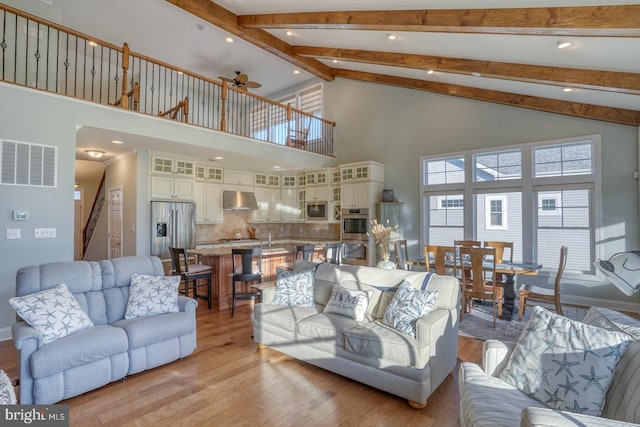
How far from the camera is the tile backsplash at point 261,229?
306 inches

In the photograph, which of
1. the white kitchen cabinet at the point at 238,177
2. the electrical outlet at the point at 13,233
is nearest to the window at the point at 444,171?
the white kitchen cabinet at the point at 238,177

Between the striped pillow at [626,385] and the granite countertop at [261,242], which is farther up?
the granite countertop at [261,242]

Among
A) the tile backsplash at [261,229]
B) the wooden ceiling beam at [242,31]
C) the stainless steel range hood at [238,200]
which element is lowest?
the tile backsplash at [261,229]

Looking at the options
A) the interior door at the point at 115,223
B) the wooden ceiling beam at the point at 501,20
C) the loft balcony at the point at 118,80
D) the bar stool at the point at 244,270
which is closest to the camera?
the wooden ceiling beam at the point at 501,20

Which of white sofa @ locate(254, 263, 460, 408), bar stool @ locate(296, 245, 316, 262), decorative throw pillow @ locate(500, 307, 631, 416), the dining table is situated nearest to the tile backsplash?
bar stool @ locate(296, 245, 316, 262)

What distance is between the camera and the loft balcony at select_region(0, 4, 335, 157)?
179 inches

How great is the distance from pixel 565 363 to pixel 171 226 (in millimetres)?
6478

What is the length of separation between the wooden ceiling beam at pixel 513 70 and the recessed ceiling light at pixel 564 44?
601mm

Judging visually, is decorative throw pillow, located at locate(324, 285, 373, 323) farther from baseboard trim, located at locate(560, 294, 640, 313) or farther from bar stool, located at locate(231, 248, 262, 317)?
baseboard trim, located at locate(560, 294, 640, 313)

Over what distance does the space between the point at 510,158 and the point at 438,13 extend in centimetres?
335

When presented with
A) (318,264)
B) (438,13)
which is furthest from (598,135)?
(318,264)

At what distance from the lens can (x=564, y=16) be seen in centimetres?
284

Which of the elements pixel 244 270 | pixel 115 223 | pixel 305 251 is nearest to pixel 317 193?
pixel 305 251

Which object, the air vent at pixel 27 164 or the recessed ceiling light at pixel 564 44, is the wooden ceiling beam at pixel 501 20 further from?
the air vent at pixel 27 164
